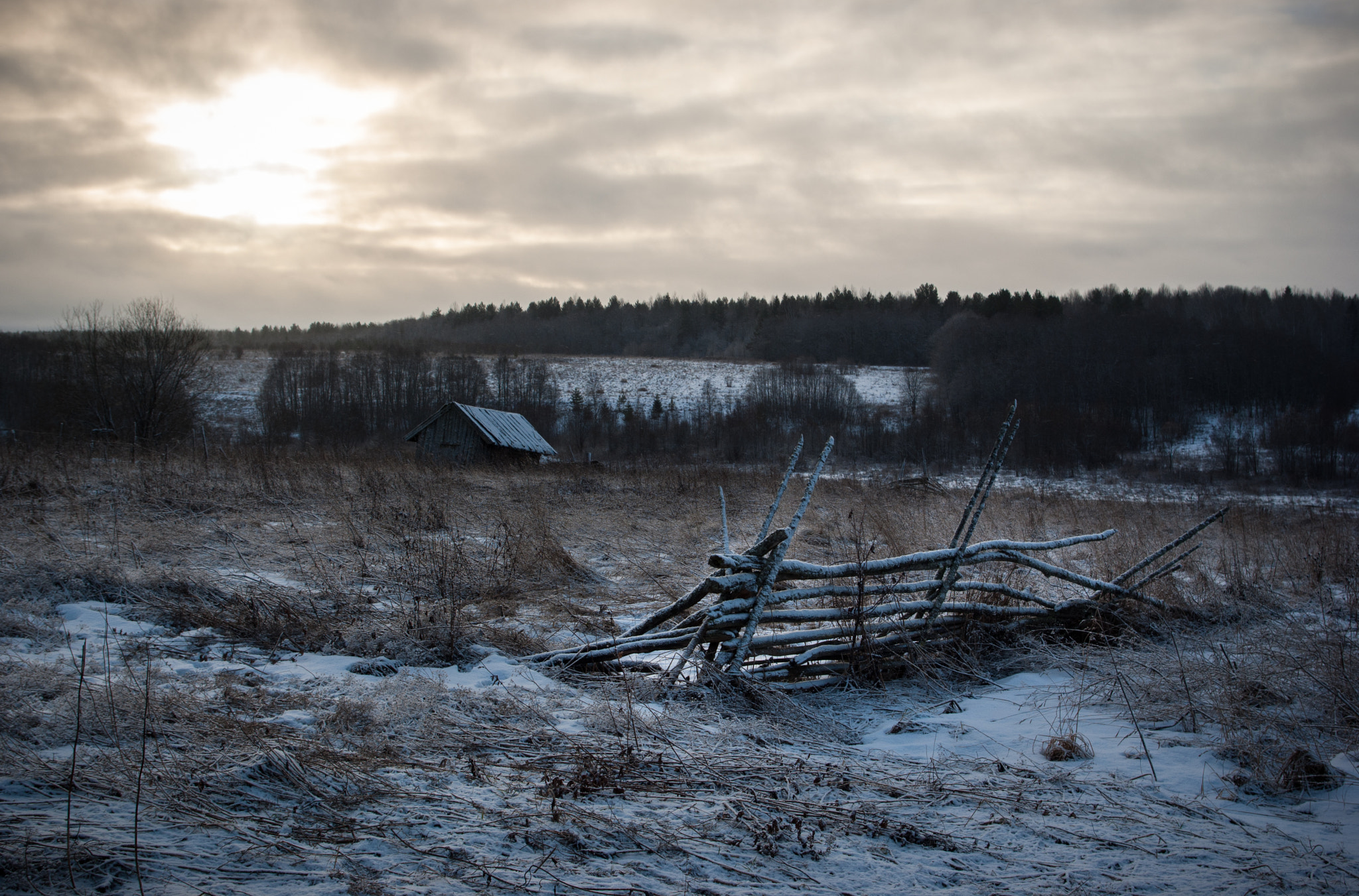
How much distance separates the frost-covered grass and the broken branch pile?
0.68 ft

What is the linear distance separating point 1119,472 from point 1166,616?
38.3m

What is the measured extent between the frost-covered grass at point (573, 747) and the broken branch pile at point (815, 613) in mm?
208

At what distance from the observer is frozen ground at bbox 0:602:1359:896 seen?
2.39 m

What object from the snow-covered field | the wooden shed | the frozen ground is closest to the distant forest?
the snow-covered field

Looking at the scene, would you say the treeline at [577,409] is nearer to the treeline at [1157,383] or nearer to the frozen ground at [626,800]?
the treeline at [1157,383]

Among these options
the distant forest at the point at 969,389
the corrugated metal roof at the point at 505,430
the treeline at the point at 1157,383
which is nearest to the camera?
the corrugated metal roof at the point at 505,430

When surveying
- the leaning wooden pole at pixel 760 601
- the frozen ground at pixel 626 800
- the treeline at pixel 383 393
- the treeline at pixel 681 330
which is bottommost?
the frozen ground at pixel 626 800

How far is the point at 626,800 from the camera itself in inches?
117

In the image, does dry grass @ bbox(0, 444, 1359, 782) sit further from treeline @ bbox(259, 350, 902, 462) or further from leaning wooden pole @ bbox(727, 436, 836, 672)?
treeline @ bbox(259, 350, 902, 462)

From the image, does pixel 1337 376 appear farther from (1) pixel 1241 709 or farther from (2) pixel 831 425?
(1) pixel 1241 709

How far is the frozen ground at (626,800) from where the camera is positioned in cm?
239

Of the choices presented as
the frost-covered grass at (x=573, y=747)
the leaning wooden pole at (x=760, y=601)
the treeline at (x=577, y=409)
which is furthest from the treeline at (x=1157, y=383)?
the leaning wooden pole at (x=760, y=601)

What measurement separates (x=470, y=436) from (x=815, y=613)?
22966mm

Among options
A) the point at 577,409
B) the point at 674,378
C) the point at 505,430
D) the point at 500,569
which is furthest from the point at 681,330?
the point at 500,569
